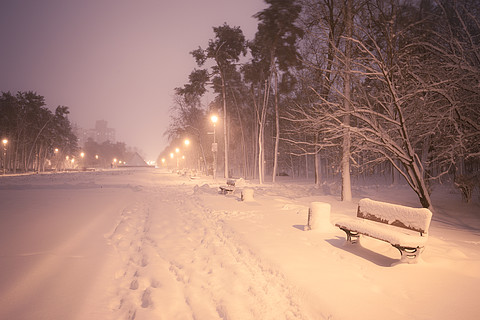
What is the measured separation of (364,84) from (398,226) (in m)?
9.80

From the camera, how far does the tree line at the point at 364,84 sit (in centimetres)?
796

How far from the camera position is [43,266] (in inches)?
198

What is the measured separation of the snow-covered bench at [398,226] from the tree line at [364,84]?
98.7 inches

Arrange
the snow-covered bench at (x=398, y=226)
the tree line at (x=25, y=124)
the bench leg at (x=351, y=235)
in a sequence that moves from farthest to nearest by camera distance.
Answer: the tree line at (x=25, y=124), the bench leg at (x=351, y=235), the snow-covered bench at (x=398, y=226)

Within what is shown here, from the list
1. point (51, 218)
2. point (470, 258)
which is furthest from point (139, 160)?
point (470, 258)

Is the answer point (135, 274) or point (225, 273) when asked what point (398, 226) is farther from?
point (135, 274)

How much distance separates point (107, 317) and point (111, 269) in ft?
5.59

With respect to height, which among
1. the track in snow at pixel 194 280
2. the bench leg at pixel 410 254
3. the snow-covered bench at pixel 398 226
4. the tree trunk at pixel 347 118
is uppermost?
the tree trunk at pixel 347 118

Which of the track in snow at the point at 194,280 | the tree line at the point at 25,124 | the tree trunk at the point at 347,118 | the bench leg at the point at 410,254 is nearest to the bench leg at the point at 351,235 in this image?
the bench leg at the point at 410,254

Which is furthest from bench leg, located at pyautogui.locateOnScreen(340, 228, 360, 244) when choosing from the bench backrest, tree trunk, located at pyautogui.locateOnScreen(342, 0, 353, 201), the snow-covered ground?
tree trunk, located at pyautogui.locateOnScreen(342, 0, 353, 201)

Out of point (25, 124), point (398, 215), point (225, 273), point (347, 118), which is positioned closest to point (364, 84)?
point (347, 118)

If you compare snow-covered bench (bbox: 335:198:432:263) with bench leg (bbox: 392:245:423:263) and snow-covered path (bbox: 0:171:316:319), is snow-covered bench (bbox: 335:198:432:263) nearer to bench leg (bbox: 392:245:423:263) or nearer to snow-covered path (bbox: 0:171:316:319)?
bench leg (bbox: 392:245:423:263)

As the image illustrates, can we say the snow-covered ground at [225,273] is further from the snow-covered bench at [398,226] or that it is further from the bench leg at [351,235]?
the snow-covered bench at [398,226]

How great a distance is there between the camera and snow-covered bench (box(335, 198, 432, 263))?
15.0 ft
